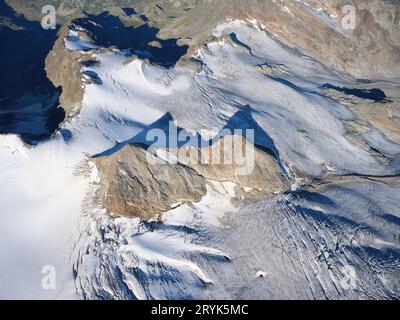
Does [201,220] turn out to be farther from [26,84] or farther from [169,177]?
[26,84]

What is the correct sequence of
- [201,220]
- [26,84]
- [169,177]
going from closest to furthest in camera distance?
[201,220], [169,177], [26,84]

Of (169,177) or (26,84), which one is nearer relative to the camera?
(169,177)

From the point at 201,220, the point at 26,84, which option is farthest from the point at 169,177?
the point at 26,84

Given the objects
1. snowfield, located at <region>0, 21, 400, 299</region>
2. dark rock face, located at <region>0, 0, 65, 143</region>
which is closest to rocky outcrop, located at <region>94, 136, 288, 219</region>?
snowfield, located at <region>0, 21, 400, 299</region>

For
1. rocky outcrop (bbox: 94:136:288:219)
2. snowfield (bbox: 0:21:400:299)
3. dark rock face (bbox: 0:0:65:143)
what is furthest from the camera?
dark rock face (bbox: 0:0:65:143)

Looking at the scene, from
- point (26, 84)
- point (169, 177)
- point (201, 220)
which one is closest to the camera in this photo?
point (201, 220)

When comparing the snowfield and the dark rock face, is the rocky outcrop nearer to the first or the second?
the snowfield

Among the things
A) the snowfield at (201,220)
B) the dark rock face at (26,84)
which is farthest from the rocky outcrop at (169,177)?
the dark rock face at (26,84)

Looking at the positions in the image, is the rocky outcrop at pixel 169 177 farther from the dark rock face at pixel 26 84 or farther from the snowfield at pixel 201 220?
the dark rock face at pixel 26 84

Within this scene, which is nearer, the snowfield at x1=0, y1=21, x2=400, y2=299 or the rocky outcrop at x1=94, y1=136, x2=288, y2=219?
the snowfield at x1=0, y1=21, x2=400, y2=299
